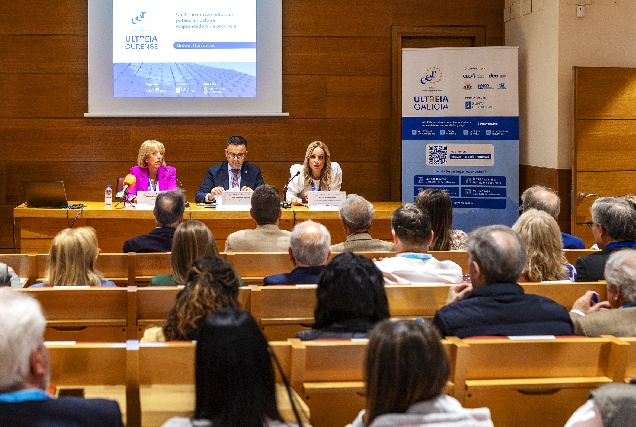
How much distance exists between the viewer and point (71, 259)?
12.0 feet

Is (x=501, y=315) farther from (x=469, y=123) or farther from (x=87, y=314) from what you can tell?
(x=469, y=123)

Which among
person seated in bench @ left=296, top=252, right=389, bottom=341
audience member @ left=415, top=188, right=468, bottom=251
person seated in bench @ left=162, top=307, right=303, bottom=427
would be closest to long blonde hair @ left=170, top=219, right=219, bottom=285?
person seated in bench @ left=296, top=252, right=389, bottom=341

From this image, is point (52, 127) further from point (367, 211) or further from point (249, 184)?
point (367, 211)

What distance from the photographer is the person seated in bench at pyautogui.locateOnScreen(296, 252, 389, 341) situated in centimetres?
268

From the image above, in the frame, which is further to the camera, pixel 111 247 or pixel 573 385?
pixel 111 247

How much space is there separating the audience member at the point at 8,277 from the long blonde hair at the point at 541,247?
7.90ft

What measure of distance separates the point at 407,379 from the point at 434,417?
11 centimetres

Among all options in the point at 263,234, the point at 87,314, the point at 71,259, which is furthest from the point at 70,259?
the point at 263,234

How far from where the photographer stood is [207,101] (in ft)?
27.1

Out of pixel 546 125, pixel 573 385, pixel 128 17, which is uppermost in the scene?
pixel 128 17

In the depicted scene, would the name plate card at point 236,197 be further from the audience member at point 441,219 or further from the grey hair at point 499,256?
the grey hair at point 499,256

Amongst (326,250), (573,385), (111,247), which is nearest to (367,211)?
(326,250)

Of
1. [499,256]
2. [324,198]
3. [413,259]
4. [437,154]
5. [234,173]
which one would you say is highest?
[437,154]

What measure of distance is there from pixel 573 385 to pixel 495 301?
0.43 metres
